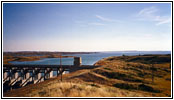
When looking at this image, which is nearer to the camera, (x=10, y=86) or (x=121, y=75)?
(x=121, y=75)

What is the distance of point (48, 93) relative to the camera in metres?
14.0

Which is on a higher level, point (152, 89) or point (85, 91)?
point (85, 91)

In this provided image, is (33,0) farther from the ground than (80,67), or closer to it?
farther from the ground

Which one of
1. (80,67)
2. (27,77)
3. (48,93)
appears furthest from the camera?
(27,77)

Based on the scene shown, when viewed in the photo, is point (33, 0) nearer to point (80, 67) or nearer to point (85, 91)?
point (85, 91)

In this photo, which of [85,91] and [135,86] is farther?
[135,86]

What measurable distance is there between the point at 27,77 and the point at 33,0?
3878cm

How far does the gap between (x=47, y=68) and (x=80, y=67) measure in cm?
1508

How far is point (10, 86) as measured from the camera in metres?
45.5

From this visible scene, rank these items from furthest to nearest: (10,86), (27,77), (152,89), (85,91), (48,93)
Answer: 1. (27,77)
2. (10,86)
3. (152,89)
4. (85,91)
5. (48,93)

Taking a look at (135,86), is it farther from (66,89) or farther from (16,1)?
(16,1)

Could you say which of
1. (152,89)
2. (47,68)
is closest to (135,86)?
(152,89)

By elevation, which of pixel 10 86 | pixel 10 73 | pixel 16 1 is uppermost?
pixel 16 1

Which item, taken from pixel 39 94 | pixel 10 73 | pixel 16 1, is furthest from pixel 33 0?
pixel 10 73
